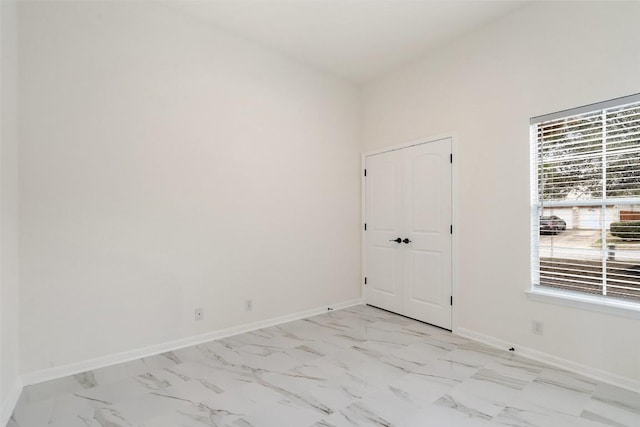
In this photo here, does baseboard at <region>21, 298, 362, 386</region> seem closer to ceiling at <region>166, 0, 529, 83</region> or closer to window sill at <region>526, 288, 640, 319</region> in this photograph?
window sill at <region>526, 288, 640, 319</region>

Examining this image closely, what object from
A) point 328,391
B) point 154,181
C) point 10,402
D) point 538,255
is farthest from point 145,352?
point 538,255

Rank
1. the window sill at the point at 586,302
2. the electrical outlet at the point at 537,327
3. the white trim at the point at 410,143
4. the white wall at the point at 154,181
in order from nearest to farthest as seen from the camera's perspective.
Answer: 1. the window sill at the point at 586,302
2. the white wall at the point at 154,181
3. the electrical outlet at the point at 537,327
4. the white trim at the point at 410,143

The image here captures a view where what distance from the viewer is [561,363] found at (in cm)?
273

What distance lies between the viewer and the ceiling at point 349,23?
3.00m

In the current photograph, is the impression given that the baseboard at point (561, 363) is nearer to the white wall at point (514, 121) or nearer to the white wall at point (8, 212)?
the white wall at point (514, 121)

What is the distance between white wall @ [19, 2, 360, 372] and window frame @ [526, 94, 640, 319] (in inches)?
91.8

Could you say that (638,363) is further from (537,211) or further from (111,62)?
(111,62)

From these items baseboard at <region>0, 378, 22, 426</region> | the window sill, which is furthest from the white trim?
baseboard at <region>0, 378, 22, 426</region>

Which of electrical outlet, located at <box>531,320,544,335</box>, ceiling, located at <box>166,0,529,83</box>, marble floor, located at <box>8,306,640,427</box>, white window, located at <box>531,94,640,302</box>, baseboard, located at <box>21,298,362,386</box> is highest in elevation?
ceiling, located at <box>166,0,529,83</box>

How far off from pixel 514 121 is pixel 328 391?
2.86 metres

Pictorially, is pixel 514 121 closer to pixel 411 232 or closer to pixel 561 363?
pixel 411 232

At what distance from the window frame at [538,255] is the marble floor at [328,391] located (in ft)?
1.84

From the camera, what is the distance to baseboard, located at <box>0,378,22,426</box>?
1968 millimetres

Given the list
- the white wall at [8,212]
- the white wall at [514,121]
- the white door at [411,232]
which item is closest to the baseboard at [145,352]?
the white wall at [8,212]
